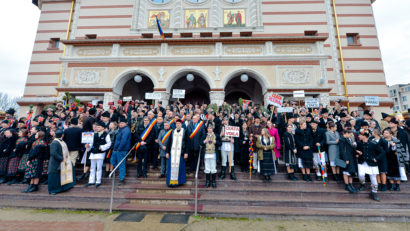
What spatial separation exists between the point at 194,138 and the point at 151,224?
9.24 feet

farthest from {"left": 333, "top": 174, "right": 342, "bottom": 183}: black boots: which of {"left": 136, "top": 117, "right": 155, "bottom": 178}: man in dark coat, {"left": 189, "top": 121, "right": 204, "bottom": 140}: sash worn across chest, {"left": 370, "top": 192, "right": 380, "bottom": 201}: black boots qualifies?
{"left": 136, "top": 117, "right": 155, "bottom": 178}: man in dark coat

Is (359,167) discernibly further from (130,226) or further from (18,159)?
(18,159)

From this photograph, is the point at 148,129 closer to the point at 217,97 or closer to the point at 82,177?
the point at 82,177

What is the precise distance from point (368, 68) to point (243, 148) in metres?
16.5

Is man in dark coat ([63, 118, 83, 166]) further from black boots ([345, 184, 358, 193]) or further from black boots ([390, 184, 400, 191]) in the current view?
black boots ([390, 184, 400, 191])

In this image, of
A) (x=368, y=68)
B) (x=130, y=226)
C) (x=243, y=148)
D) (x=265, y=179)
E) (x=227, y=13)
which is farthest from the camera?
(x=227, y=13)

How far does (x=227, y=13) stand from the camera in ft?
52.5

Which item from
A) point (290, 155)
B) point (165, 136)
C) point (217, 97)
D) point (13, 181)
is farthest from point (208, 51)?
point (13, 181)

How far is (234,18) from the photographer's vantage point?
15.9m

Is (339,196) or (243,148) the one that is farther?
(243,148)

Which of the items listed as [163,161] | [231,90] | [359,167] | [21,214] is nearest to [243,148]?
[163,161]

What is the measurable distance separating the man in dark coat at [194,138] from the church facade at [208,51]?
6462 millimetres

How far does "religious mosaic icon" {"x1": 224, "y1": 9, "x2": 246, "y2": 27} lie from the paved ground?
16.0m

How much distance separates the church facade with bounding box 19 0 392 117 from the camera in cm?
1249
